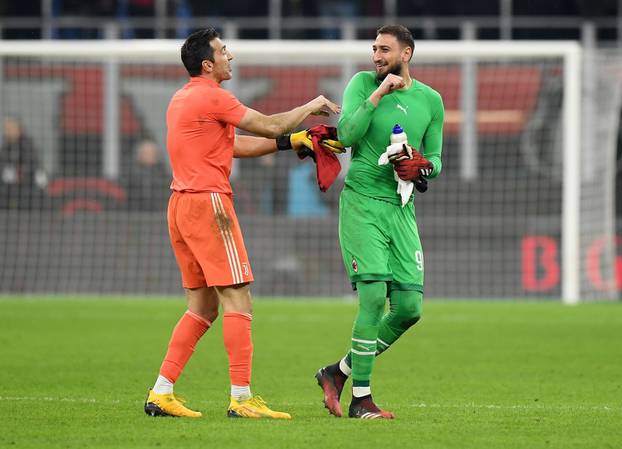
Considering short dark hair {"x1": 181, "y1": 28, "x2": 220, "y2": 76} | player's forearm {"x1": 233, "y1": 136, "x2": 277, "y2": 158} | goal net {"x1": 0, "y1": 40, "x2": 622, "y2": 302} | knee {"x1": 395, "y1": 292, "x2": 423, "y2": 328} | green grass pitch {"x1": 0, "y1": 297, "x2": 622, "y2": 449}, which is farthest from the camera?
goal net {"x1": 0, "y1": 40, "x2": 622, "y2": 302}

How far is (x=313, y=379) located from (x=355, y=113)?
3.25 metres

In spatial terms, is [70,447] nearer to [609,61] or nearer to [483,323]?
[483,323]

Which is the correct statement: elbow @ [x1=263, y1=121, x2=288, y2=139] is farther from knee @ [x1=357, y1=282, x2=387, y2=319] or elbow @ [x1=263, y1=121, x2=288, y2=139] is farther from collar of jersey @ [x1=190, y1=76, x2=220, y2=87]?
knee @ [x1=357, y1=282, x2=387, y2=319]

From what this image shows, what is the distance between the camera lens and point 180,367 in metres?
8.19

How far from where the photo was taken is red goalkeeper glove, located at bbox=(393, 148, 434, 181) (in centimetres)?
803

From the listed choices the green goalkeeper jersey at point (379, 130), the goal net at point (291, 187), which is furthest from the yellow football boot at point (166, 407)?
the goal net at point (291, 187)

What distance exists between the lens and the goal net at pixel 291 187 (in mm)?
20172

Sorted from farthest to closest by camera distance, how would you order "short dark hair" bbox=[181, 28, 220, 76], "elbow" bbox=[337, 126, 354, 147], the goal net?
the goal net
"short dark hair" bbox=[181, 28, 220, 76]
"elbow" bbox=[337, 126, 354, 147]

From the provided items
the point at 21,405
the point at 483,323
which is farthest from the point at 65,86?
the point at 21,405

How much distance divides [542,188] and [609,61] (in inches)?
82.1

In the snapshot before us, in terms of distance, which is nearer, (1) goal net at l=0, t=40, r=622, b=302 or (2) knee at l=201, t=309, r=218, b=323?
(2) knee at l=201, t=309, r=218, b=323

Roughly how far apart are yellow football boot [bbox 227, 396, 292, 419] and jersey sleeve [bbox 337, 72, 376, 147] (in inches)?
62.9

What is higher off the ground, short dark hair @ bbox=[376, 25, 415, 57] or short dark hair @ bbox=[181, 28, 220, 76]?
short dark hair @ bbox=[376, 25, 415, 57]

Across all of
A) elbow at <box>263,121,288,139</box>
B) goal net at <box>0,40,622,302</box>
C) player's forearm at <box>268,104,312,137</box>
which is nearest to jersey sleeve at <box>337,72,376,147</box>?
player's forearm at <box>268,104,312,137</box>
